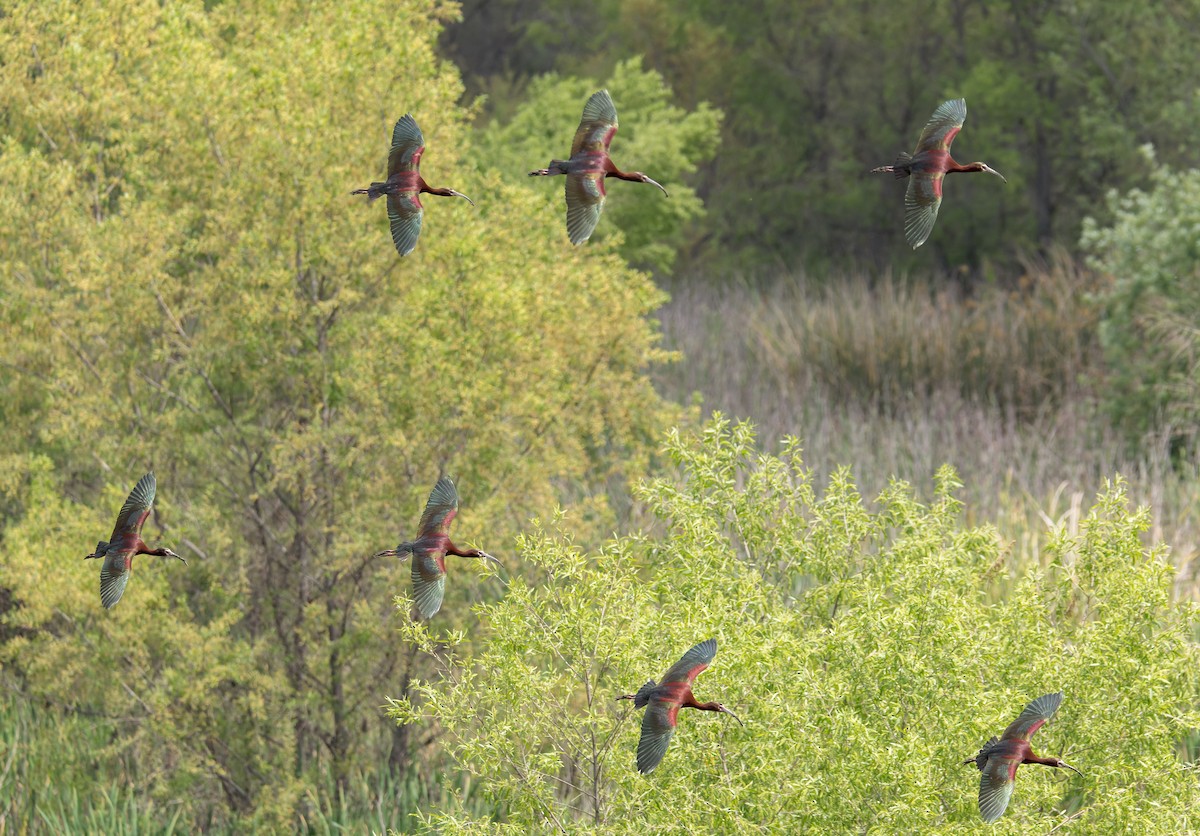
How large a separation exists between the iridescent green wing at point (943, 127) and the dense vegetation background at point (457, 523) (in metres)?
1.71

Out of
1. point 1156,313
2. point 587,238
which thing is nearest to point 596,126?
point 587,238

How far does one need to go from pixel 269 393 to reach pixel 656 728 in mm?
4825

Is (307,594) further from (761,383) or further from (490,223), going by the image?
(761,383)

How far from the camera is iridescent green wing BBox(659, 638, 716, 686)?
331 centimetres

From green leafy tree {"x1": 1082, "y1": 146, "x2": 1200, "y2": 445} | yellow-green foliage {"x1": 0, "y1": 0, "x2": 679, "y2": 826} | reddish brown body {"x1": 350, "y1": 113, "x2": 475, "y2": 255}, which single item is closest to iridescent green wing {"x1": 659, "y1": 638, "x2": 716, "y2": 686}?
reddish brown body {"x1": 350, "y1": 113, "x2": 475, "y2": 255}

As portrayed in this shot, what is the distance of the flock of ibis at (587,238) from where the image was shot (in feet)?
10.5

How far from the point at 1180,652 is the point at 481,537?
3.12 meters

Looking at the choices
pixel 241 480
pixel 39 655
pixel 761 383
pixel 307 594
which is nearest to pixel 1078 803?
pixel 307 594

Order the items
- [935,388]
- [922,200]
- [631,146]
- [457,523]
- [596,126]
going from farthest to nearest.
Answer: [935,388], [631,146], [457,523], [596,126], [922,200]

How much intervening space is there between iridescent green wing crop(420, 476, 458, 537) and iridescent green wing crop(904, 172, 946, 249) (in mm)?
1233

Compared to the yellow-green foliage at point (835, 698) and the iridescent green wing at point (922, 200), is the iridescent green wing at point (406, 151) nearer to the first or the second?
the iridescent green wing at point (922, 200)

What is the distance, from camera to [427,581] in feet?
11.9

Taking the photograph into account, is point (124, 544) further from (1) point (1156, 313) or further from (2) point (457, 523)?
(1) point (1156, 313)

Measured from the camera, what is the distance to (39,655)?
305 inches
